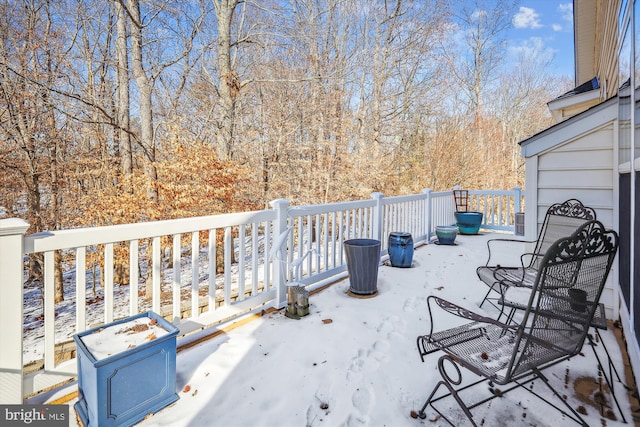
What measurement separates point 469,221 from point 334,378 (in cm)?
646

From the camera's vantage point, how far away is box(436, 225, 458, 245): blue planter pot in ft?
21.6

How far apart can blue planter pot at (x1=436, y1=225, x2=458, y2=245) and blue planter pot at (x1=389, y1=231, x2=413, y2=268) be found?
1.98m

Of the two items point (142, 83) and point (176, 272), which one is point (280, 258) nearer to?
point (176, 272)

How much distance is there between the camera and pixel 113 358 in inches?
67.4

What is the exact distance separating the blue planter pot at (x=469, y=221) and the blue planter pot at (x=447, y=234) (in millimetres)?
1266

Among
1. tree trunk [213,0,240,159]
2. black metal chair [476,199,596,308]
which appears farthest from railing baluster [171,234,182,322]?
tree trunk [213,0,240,159]

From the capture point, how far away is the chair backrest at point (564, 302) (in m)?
1.59

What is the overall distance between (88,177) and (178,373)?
7348 millimetres

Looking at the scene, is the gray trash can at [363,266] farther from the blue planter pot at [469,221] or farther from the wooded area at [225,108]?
the blue planter pot at [469,221]

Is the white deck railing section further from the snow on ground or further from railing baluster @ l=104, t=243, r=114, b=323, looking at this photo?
the snow on ground

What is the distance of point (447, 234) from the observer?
6.59 meters

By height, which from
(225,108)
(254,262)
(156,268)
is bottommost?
(254,262)

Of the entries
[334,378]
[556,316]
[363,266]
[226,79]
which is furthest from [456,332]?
[226,79]

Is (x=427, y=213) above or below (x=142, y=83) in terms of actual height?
below
